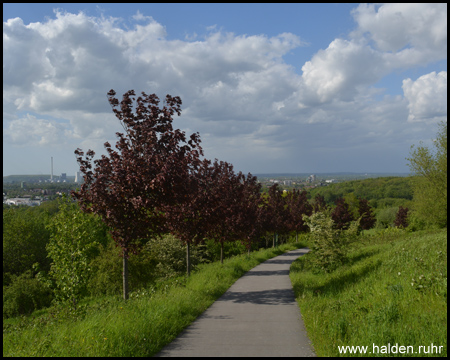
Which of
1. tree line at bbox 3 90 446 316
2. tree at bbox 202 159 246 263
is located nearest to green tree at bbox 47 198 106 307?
tree line at bbox 3 90 446 316

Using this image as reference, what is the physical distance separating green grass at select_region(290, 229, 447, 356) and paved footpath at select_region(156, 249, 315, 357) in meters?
0.34

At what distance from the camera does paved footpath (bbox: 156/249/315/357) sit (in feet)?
20.2

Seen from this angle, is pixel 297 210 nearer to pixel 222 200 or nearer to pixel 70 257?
pixel 222 200

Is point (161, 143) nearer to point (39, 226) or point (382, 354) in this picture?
point (382, 354)

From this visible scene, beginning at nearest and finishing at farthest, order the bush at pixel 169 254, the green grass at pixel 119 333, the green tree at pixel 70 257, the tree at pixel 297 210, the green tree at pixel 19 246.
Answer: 1. the green grass at pixel 119 333
2. the green tree at pixel 70 257
3. the bush at pixel 169 254
4. the green tree at pixel 19 246
5. the tree at pixel 297 210

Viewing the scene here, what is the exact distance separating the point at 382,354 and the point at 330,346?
0.84 m

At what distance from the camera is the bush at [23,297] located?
29641 millimetres

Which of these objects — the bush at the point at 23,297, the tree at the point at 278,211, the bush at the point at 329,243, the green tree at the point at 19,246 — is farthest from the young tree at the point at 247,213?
the green tree at the point at 19,246

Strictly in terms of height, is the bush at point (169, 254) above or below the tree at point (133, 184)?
below

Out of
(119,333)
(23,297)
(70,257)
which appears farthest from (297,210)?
(119,333)

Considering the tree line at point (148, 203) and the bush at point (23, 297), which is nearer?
the tree line at point (148, 203)

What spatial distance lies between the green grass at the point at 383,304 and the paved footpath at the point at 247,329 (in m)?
0.34

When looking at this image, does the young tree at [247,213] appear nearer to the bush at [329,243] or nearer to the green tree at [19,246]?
the bush at [329,243]

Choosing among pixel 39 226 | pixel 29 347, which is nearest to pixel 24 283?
pixel 39 226
